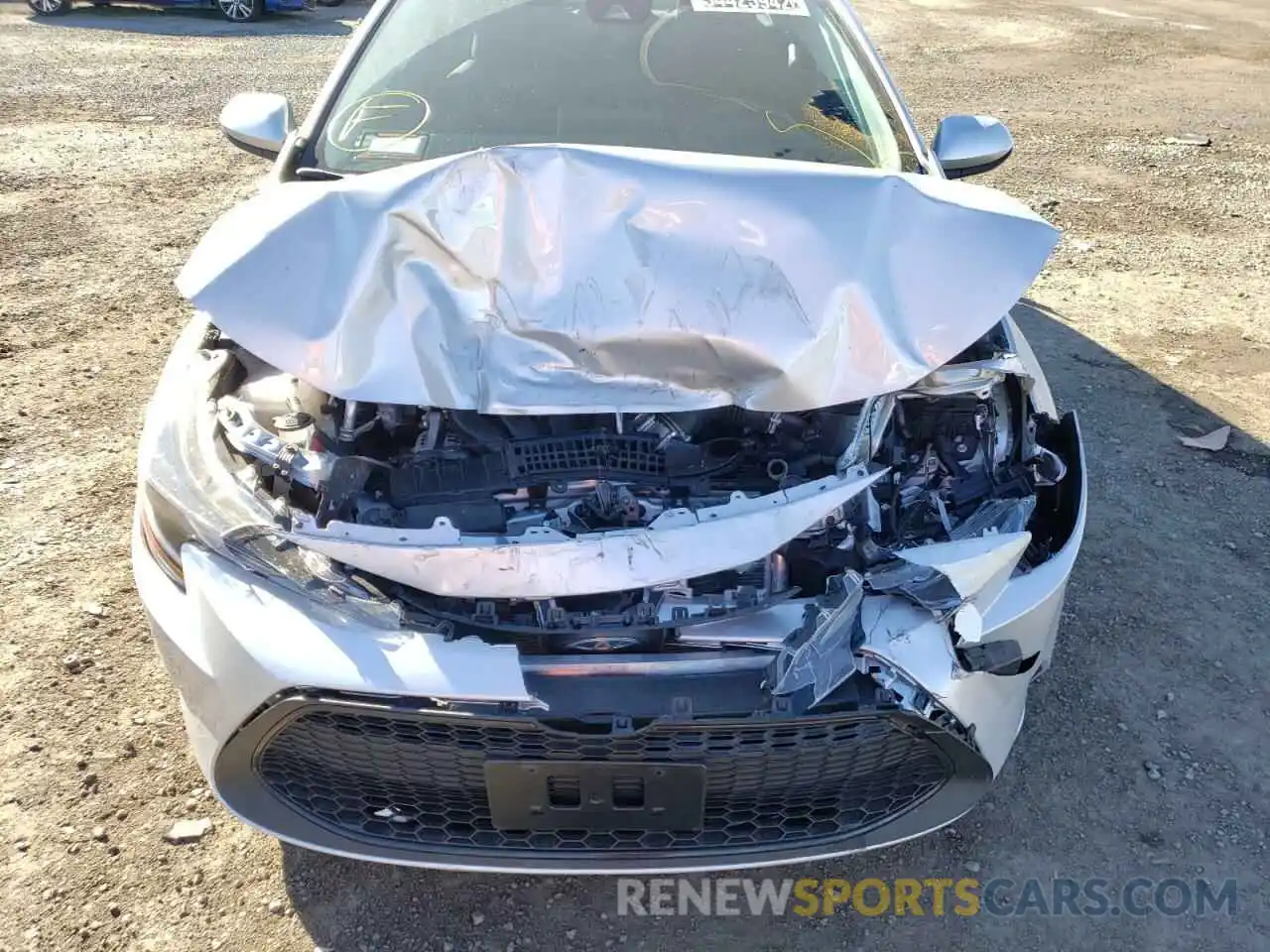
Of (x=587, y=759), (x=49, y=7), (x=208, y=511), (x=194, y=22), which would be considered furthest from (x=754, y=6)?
(x=49, y=7)

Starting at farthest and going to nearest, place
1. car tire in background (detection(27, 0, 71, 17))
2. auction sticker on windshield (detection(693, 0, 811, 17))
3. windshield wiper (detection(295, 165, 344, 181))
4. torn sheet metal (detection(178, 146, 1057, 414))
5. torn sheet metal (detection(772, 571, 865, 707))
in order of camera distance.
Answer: car tire in background (detection(27, 0, 71, 17)), auction sticker on windshield (detection(693, 0, 811, 17)), windshield wiper (detection(295, 165, 344, 181)), torn sheet metal (detection(178, 146, 1057, 414)), torn sheet metal (detection(772, 571, 865, 707))

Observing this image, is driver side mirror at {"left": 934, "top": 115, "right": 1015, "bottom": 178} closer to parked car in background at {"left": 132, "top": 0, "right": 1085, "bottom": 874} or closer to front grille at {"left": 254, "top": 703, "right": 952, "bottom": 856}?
parked car in background at {"left": 132, "top": 0, "right": 1085, "bottom": 874}

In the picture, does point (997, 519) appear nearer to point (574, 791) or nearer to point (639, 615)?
point (639, 615)

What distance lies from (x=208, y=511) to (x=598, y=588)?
0.82 m

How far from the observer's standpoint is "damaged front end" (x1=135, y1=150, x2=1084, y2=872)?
1697 millimetres

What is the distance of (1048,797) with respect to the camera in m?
2.40

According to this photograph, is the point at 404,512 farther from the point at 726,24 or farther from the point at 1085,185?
the point at 1085,185

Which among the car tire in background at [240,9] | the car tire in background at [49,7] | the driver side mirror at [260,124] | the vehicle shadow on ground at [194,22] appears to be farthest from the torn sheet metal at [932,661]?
the car tire in background at [49,7]

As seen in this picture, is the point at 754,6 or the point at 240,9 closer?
the point at 754,6

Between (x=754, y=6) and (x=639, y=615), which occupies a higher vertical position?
(x=754, y=6)

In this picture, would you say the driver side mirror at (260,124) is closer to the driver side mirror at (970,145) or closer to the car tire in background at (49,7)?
the driver side mirror at (970,145)

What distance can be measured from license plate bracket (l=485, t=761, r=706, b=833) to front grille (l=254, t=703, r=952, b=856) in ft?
0.07

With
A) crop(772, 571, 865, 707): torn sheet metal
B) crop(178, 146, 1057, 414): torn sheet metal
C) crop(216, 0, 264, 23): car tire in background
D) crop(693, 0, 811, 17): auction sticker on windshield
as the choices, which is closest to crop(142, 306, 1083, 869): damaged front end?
crop(772, 571, 865, 707): torn sheet metal

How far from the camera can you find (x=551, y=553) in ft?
5.63
